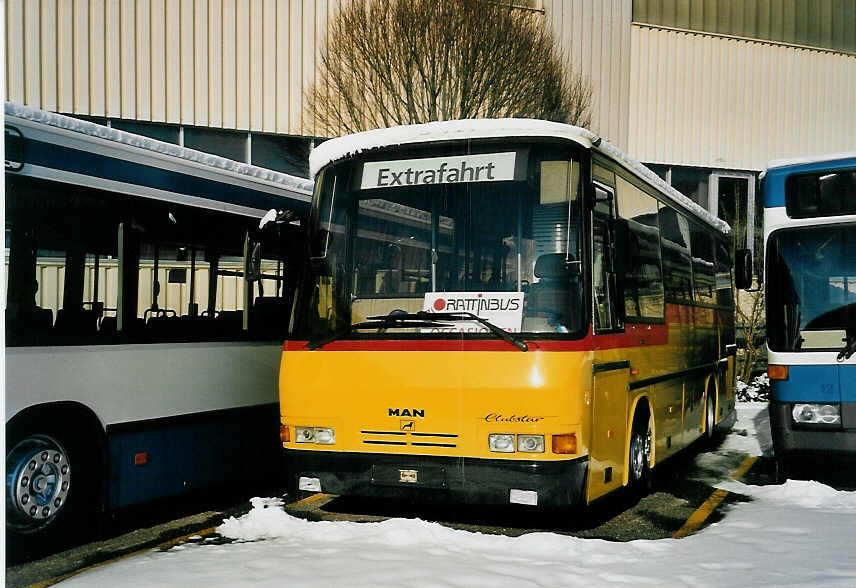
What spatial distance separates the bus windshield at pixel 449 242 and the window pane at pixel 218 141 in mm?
12421

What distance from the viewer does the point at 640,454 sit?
852 cm

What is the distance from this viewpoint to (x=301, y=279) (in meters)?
7.57

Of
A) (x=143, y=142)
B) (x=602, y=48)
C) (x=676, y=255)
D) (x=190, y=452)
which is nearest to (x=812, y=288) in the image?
(x=676, y=255)

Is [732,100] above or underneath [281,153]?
above

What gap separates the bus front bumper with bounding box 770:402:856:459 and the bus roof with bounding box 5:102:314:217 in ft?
16.8

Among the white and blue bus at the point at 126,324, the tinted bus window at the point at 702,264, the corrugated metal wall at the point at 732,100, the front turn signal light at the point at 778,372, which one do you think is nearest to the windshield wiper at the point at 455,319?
the white and blue bus at the point at 126,324

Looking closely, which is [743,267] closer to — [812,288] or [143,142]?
[812,288]

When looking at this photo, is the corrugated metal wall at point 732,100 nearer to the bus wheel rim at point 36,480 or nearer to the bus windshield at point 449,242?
the bus windshield at point 449,242

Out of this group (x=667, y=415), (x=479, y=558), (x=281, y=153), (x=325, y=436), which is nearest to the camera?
(x=479, y=558)

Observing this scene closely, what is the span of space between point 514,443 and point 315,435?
1.52 meters

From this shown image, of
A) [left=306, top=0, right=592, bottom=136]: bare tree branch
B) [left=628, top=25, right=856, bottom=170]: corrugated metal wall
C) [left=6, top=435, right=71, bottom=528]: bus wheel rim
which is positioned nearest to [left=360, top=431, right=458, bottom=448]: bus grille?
[left=6, top=435, right=71, bottom=528]: bus wheel rim

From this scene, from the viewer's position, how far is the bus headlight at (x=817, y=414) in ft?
29.6

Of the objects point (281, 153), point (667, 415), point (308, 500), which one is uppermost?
point (281, 153)

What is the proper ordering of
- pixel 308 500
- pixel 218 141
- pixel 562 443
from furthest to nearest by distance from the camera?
1. pixel 218 141
2. pixel 308 500
3. pixel 562 443
